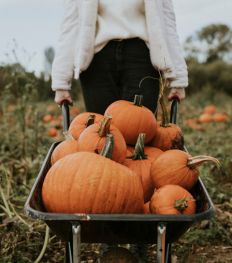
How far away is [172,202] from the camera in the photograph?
6.06 feet

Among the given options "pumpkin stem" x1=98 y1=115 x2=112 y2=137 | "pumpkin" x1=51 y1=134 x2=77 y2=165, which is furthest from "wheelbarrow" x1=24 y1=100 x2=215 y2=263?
"pumpkin stem" x1=98 y1=115 x2=112 y2=137

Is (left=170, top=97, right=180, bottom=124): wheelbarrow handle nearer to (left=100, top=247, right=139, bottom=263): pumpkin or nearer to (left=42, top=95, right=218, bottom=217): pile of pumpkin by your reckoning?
(left=42, top=95, right=218, bottom=217): pile of pumpkin

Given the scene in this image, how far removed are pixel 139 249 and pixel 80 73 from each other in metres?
1.09

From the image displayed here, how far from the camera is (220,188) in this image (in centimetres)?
447

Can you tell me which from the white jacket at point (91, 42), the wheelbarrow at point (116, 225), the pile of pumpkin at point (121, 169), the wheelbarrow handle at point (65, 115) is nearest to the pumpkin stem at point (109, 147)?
the pile of pumpkin at point (121, 169)

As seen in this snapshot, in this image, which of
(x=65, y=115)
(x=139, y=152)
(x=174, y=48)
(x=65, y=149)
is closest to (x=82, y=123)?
(x=65, y=149)

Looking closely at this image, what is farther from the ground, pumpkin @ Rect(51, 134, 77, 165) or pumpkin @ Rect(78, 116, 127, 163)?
pumpkin @ Rect(78, 116, 127, 163)

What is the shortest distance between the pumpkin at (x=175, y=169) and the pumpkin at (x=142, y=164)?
5cm

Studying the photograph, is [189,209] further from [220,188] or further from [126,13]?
[220,188]

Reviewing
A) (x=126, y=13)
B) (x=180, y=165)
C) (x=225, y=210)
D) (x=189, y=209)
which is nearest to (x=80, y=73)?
(x=126, y=13)

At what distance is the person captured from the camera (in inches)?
115

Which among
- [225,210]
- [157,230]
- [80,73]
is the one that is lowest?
[225,210]

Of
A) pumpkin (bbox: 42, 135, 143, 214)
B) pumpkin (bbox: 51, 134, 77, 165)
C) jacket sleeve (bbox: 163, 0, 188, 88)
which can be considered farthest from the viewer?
jacket sleeve (bbox: 163, 0, 188, 88)

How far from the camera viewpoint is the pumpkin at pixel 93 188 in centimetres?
184
